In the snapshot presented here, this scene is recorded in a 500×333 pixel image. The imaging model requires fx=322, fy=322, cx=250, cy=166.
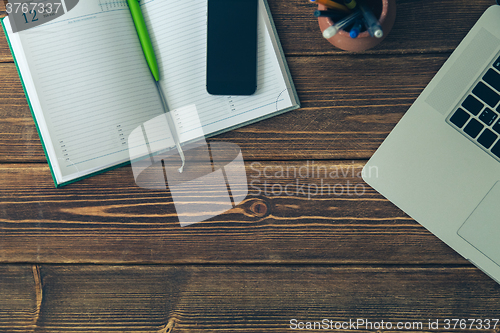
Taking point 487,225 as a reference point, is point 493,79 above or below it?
above

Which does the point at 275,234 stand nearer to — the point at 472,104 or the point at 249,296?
the point at 249,296

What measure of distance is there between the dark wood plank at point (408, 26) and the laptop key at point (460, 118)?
0.13 meters

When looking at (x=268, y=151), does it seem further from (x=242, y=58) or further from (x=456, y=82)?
(x=456, y=82)

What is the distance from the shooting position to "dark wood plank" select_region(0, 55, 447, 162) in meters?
0.60

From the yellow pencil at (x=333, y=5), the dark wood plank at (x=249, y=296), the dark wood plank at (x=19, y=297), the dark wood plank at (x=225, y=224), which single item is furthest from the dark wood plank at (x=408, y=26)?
the dark wood plank at (x=19, y=297)

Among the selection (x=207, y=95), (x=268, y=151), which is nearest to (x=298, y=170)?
(x=268, y=151)

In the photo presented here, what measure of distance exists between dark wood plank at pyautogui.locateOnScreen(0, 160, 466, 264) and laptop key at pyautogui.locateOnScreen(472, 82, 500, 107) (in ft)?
0.72

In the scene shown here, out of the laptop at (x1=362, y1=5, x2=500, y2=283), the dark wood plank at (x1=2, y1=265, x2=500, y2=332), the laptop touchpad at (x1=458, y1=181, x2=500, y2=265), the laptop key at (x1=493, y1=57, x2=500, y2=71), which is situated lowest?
the dark wood plank at (x1=2, y1=265, x2=500, y2=332)

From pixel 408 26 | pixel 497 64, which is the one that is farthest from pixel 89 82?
pixel 497 64

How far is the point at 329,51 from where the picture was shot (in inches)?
23.7

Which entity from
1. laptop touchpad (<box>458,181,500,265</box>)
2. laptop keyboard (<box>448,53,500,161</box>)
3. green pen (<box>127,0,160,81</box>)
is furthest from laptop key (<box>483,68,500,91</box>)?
green pen (<box>127,0,160,81</box>)

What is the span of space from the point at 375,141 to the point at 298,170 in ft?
0.50

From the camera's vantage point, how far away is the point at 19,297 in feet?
2.08

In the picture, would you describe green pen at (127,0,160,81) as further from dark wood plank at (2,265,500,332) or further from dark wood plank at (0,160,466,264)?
dark wood plank at (2,265,500,332)
